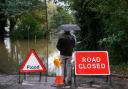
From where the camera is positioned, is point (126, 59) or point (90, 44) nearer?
point (126, 59)

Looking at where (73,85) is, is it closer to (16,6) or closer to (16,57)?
(16,57)

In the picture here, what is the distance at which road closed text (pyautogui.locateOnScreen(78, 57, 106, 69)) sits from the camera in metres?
10.5

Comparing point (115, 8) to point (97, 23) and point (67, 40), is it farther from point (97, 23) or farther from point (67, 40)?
point (97, 23)

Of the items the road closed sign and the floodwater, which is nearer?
the road closed sign

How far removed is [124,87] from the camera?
10.1 m

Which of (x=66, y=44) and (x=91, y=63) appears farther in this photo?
(x=91, y=63)

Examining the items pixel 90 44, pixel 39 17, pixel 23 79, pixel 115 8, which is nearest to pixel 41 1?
pixel 39 17

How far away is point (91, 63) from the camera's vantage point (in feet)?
34.5

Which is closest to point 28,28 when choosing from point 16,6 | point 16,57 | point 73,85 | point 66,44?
point 16,6

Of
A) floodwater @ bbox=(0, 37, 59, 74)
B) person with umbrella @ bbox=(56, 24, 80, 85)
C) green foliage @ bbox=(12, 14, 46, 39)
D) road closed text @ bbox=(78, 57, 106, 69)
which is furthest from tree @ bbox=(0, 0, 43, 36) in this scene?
road closed text @ bbox=(78, 57, 106, 69)

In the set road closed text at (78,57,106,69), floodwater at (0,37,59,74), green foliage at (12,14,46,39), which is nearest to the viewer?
road closed text at (78,57,106,69)

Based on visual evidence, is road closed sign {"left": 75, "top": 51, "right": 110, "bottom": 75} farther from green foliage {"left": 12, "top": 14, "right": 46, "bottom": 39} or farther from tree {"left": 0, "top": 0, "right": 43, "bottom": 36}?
green foliage {"left": 12, "top": 14, "right": 46, "bottom": 39}

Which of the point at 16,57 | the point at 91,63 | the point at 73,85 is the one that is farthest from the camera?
the point at 16,57

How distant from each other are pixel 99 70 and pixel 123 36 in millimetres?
4964
